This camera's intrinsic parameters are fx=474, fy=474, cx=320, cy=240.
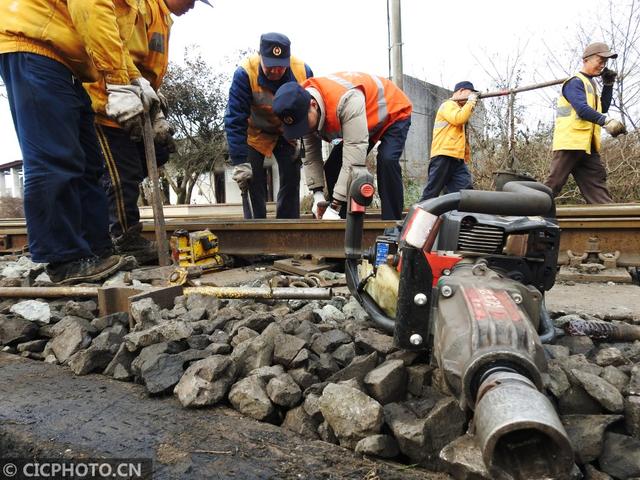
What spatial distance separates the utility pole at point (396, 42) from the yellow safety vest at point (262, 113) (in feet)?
15.5

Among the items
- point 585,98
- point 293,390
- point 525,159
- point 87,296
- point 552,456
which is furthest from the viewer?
point 525,159

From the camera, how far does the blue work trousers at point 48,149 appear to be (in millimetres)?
2660

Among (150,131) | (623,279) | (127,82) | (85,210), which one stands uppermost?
(127,82)

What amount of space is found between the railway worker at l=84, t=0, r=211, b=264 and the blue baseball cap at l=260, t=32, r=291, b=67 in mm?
788

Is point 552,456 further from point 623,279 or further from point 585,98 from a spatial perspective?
point 585,98

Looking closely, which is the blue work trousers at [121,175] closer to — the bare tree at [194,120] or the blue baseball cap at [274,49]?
the blue baseball cap at [274,49]

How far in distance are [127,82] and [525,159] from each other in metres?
9.94

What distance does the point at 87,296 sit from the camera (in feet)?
8.41

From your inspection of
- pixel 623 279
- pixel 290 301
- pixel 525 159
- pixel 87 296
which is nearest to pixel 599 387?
pixel 290 301

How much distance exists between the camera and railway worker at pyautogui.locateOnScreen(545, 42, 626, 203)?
16.6 feet

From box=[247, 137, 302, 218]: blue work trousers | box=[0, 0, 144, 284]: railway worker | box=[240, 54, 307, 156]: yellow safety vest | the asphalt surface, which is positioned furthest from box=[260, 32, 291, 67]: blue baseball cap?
the asphalt surface

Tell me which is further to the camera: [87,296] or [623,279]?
[623,279]

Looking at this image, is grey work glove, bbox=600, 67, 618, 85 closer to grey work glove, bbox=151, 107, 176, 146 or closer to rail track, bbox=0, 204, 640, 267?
rail track, bbox=0, 204, 640, 267

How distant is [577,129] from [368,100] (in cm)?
259
